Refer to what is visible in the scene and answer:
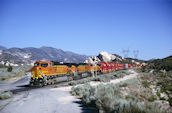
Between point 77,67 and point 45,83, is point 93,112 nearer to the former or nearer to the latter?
point 45,83

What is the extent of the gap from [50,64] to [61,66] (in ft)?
12.8

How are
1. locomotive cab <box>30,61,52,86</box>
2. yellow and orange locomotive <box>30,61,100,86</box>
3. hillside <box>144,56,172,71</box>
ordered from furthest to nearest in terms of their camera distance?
1. hillside <box>144,56,172,71</box>
2. yellow and orange locomotive <box>30,61,100,86</box>
3. locomotive cab <box>30,61,52,86</box>

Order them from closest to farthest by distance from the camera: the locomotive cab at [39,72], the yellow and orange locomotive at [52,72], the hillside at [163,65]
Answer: the locomotive cab at [39,72] → the yellow and orange locomotive at [52,72] → the hillside at [163,65]

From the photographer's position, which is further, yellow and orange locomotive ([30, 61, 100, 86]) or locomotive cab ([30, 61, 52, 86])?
yellow and orange locomotive ([30, 61, 100, 86])

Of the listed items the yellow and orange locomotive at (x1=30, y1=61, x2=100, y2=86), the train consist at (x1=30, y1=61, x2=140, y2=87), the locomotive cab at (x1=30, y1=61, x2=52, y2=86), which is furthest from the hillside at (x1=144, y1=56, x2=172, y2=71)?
the locomotive cab at (x1=30, y1=61, x2=52, y2=86)

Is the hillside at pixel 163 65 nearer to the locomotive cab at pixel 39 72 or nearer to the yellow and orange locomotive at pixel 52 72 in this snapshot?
the yellow and orange locomotive at pixel 52 72

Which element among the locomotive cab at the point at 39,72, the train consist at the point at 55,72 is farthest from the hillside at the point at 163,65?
the locomotive cab at the point at 39,72

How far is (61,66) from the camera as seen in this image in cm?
2777

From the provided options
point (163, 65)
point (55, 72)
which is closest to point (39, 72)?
point (55, 72)

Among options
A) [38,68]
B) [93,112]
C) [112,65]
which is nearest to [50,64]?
[38,68]

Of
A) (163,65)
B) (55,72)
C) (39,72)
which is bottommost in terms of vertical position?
(55,72)

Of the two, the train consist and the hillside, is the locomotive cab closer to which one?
the train consist

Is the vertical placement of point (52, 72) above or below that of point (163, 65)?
below

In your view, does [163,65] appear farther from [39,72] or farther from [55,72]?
[39,72]
